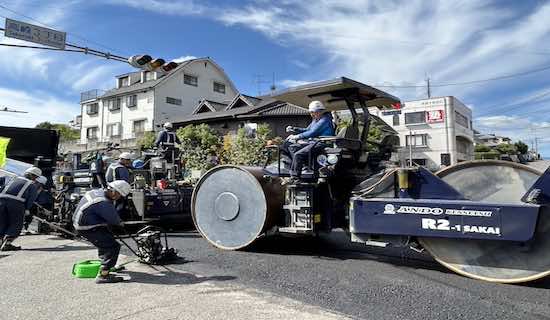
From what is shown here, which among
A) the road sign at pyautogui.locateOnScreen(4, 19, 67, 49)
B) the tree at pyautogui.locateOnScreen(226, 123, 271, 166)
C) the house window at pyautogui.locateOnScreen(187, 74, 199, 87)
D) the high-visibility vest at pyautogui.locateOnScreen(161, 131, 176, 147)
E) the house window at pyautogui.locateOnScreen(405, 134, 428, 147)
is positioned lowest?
the high-visibility vest at pyautogui.locateOnScreen(161, 131, 176, 147)

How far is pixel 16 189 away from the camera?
7590 millimetres

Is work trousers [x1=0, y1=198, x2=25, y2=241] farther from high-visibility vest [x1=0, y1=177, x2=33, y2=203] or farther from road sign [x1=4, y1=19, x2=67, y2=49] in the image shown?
road sign [x1=4, y1=19, x2=67, y2=49]

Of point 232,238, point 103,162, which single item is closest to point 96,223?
point 232,238

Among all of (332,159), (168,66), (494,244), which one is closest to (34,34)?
(168,66)

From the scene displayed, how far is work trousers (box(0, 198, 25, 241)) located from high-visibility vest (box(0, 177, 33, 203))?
7 cm

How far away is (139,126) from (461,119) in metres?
33.2

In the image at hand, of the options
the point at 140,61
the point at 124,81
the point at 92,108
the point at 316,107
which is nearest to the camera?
the point at 316,107

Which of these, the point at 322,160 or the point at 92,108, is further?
the point at 92,108

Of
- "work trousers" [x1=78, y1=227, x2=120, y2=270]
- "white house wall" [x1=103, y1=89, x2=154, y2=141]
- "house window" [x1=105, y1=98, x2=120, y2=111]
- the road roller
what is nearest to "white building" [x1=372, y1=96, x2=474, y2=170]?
"white house wall" [x1=103, y1=89, x2=154, y2=141]

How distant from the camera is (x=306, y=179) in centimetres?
591

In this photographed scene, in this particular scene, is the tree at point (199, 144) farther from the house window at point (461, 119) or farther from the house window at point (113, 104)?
the house window at point (461, 119)

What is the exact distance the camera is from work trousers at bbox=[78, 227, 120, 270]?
5176 millimetres

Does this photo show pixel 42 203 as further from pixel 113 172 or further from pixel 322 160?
pixel 322 160

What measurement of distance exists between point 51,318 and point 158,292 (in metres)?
1.07
